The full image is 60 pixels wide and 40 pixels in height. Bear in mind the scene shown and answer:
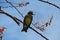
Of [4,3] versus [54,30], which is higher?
[4,3]

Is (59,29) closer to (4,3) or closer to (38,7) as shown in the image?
(38,7)

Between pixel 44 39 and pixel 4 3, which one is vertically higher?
pixel 4 3

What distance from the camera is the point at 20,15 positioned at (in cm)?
151

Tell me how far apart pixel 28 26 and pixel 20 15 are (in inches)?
5.2

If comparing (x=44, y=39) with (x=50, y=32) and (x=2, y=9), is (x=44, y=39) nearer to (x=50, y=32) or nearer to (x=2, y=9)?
(x=50, y=32)

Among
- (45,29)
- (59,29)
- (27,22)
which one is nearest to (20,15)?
(27,22)

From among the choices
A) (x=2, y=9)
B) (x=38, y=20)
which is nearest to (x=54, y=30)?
(x=38, y=20)

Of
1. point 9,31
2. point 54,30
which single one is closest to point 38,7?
point 54,30

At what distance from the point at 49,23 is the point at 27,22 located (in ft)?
0.68

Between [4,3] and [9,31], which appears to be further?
[4,3]

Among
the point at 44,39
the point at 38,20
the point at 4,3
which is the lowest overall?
the point at 44,39

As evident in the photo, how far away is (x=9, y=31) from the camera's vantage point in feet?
4.58

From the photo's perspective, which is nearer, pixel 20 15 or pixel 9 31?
pixel 9 31

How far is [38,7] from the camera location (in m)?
1.58
